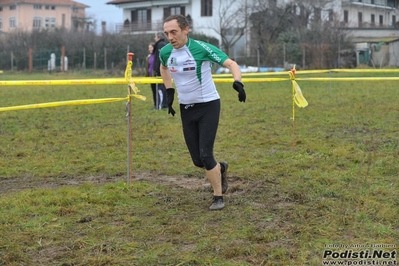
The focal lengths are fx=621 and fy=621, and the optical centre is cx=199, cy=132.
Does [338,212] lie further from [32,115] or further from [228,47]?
[228,47]

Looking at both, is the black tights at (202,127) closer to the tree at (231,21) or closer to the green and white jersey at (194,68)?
the green and white jersey at (194,68)

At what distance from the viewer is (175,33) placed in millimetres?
6074

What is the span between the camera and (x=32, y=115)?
48.4ft

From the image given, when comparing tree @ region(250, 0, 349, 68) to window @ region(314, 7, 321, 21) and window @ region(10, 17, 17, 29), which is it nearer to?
window @ region(314, 7, 321, 21)

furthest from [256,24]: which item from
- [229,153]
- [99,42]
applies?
[229,153]

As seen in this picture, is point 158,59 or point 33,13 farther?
point 33,13

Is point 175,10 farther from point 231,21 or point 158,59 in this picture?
point 158,59

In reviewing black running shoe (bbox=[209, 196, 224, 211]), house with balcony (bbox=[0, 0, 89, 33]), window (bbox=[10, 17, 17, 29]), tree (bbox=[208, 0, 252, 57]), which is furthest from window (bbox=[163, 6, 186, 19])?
black running shoe (bbox=[209, 196, 224, 211])

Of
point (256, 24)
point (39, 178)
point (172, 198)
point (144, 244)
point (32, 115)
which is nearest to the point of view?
point (144, 244)

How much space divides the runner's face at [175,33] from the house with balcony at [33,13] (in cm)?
7823

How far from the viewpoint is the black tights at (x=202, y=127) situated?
6.24m

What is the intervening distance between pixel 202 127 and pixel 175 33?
972mm

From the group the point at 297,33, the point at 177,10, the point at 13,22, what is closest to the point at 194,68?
the point at 297,33

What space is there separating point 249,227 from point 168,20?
2.18 m
